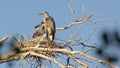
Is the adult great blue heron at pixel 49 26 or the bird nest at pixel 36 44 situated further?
the adult great blue heron at pixel 49 26

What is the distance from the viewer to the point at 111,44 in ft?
6.26

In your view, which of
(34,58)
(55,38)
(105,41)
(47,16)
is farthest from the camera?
(47,16)

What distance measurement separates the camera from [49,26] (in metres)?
7.26

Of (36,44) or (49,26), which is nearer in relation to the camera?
(36,44)

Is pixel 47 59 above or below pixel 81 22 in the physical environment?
below

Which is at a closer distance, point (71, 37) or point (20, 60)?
point (20, 60)

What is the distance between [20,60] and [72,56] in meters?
0.87

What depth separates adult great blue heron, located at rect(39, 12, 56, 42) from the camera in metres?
6.61

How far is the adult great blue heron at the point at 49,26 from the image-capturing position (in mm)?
6608

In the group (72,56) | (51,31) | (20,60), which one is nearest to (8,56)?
(20,60)

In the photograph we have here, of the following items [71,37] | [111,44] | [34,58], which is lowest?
[34,58]

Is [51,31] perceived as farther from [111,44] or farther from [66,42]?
[111,44]

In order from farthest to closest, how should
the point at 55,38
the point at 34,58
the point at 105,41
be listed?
the point at 55,38 → the point at 34,58 → the point at 105,41

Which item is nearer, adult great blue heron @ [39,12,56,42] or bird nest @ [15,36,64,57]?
bird nest @ [15,36,64,57]
